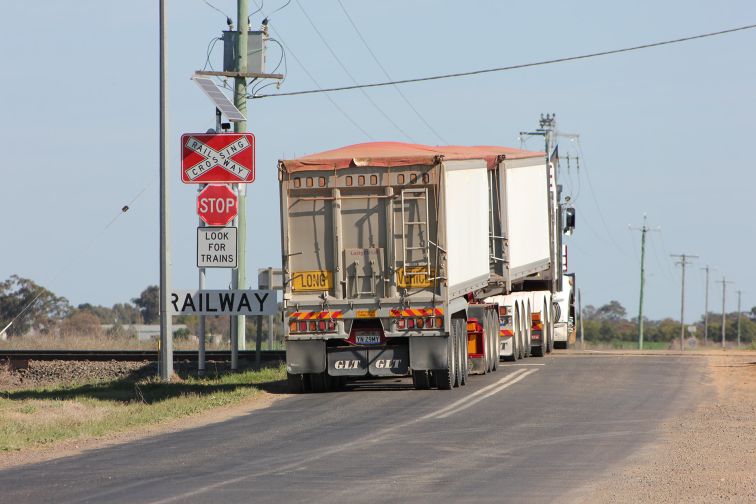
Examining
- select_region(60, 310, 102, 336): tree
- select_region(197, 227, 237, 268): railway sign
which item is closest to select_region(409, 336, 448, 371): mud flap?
select_region(197, 227, 237, 268): railway sign

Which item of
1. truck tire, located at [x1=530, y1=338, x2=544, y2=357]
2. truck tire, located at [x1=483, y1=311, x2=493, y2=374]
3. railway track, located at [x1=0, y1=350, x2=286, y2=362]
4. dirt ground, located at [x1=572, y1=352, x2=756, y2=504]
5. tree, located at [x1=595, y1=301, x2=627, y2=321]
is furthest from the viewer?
tree, located at [x1=595, y1=301, x2=627, y2=321]

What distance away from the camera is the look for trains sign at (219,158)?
987 inches

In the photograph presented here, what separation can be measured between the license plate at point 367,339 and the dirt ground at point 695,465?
18.1 ft

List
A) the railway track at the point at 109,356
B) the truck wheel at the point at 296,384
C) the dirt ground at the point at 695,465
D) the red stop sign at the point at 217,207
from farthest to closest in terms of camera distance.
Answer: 1. the railway track at the point at 109,356
2. the red stop sign at the point at 217,207
3. the truck wheel at the point at 296,384
4. the dirt ground at the point at 695,465

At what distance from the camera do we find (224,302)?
24828 millimetres

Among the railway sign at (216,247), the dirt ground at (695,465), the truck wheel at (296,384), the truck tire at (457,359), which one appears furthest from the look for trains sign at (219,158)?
the dirt ground at (695,465)

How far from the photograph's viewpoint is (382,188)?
2214 centimetres

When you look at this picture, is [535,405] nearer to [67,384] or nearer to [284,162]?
[284,162]

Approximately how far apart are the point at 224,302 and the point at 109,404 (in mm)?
3970

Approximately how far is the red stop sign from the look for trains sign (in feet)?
1.29

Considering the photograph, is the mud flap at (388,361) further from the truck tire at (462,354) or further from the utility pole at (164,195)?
the utility pole at (164,195)

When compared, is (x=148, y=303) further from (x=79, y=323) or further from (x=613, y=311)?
(x=613, y=311)

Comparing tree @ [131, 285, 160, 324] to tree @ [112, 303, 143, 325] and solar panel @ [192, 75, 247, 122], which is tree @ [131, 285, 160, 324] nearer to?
tree @ [112, 303, 143, 325]

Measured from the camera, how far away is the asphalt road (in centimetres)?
1190
